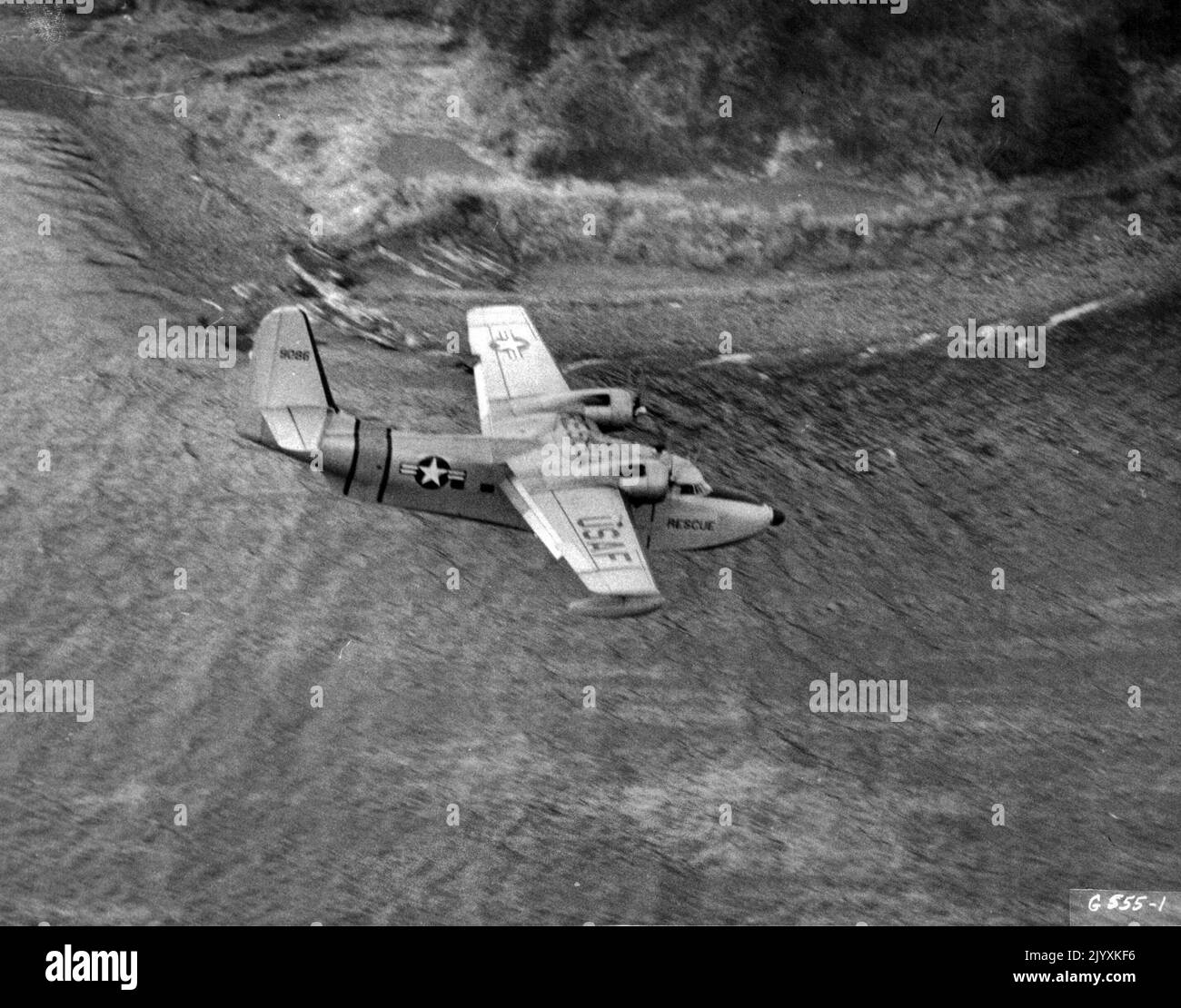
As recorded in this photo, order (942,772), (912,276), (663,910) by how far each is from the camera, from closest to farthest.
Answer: (663,910)
(942,772)
(912,276)

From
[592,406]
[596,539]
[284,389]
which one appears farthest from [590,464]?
[284,389]

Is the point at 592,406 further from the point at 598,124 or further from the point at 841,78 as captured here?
the point at 841,78

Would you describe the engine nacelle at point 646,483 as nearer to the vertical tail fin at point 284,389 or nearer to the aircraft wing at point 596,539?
the aircraft wing at point 596,539

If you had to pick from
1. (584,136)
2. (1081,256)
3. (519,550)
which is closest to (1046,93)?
(1081,256)

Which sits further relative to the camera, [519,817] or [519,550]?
[519,550]

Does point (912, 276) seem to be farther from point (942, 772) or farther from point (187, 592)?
point (187, 592)

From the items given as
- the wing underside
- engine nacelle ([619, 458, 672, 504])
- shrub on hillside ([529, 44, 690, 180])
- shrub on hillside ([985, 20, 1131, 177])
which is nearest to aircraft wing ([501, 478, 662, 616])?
the wing underside
